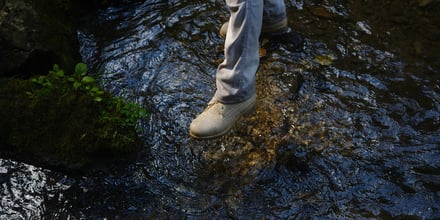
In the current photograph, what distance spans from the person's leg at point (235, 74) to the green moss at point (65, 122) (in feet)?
1.62

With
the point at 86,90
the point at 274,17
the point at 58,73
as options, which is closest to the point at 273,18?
the point at 274,17

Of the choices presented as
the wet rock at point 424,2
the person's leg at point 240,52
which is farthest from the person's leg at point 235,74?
the wet rock at point 424,2

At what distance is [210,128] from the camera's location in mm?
3451

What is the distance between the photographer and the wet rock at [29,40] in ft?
11.9

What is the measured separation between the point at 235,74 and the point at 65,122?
47.7 inches

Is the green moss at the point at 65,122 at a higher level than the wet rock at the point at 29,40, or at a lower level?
lower

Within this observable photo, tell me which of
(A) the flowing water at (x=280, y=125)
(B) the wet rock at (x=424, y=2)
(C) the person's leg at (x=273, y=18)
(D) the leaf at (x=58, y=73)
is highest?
(D) the leaf at (x=58, y=73)

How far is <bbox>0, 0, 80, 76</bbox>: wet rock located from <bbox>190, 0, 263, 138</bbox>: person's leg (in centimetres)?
127

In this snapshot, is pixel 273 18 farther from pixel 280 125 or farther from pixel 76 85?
pixel 76 85

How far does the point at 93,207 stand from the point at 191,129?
867 millimetres

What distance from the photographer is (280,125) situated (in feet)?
11.7

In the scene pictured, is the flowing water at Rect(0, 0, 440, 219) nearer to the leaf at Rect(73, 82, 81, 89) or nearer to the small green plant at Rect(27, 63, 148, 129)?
the small green plant at Rect(27, 63, 148, 129)

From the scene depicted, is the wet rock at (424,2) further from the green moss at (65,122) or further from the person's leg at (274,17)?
the green moss at (65,122)

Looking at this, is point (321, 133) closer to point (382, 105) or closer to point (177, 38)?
point (382, 105)
